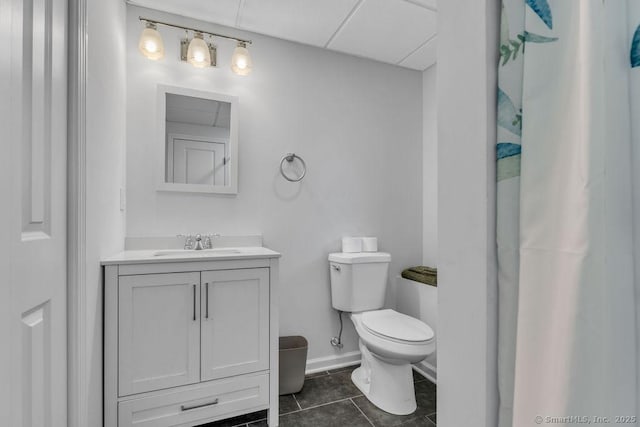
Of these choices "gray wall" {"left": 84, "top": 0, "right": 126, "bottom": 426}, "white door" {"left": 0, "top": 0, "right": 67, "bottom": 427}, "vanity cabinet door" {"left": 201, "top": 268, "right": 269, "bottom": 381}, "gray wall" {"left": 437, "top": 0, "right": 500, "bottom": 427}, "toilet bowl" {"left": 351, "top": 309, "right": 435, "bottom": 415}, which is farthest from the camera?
"toilet bowl" {"left": 351, "top": 309, "right": 435, "bottom": 415}

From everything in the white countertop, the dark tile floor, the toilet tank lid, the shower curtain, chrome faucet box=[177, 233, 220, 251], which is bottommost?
the dark tile floor

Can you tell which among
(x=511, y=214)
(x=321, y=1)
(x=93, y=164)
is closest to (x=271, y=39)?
(x=321, y=1)

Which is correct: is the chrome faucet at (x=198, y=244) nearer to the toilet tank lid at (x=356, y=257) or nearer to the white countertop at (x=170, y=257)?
the white countertop at (x=170, y=257)

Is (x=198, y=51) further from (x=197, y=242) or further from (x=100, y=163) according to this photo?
(x=197, y=242)

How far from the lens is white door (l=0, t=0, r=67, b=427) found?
671 mm

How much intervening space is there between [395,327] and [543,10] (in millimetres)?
1634

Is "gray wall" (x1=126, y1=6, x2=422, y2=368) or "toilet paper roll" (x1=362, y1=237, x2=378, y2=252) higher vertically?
"gray wall" (x1=126, y1=6, x2=422, y2=368)

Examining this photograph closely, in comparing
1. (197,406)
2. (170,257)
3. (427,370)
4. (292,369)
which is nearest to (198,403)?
(197,406)

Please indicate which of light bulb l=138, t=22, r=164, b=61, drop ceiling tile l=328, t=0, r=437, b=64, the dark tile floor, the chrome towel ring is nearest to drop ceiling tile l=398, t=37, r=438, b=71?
drop ceiling tile l=328, t=0, r=437, b=64

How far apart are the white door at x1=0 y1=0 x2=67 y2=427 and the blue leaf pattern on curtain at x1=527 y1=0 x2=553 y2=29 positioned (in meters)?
1.00

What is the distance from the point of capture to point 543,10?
0.41 meters

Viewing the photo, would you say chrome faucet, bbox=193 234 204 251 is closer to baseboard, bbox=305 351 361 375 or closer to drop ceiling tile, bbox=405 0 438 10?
baseboard, bbox=305 351 361 375

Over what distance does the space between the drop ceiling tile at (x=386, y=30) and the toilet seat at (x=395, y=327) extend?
1.85 m

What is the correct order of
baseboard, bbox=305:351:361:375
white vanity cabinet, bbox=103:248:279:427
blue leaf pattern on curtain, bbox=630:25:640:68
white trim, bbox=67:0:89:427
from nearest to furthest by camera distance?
blue leaf pattern on curtain, bbox=630:25:640:68, white trim, bbox=67:0:89:427, white vanity cabinet, bbox=103:248:279:427, baseboard, bbox=305:351:361:375
